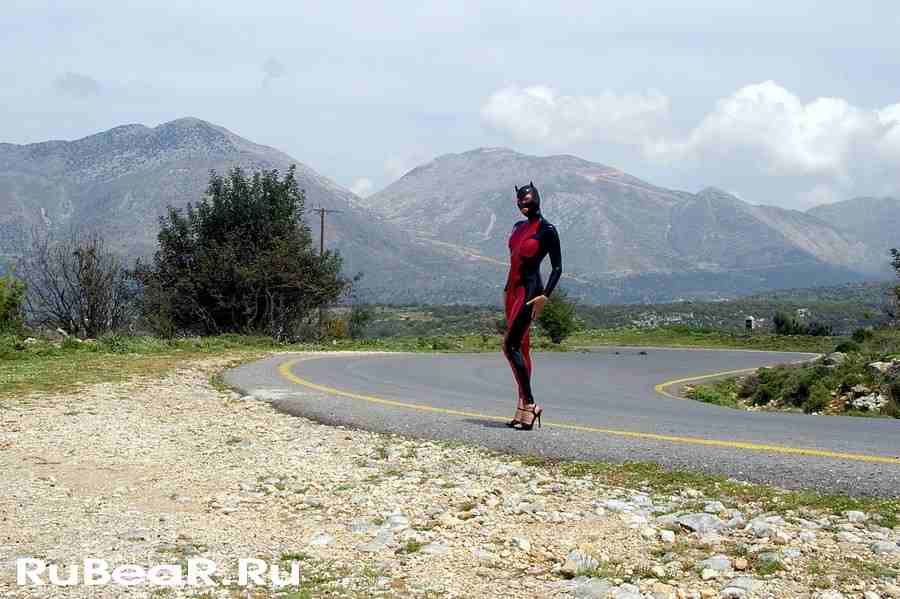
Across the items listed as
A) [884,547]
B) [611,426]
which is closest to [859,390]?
[611,426]

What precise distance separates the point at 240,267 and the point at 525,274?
93.5 feet

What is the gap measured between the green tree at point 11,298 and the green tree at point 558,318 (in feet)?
76.8

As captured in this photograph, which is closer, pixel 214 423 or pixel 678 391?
pixel 214 423

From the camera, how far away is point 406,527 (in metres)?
4.75

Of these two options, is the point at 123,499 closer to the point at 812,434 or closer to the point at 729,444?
the point at 729,444

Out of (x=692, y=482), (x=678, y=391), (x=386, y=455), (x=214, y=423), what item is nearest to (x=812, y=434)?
(x=692, y=482)

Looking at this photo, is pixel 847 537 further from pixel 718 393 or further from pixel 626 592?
pixel 718 393

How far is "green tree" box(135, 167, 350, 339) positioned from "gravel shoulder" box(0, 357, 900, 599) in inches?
1084

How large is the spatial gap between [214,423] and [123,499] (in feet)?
11.8

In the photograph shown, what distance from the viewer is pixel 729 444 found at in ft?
22.5

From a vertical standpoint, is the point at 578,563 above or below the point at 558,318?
below

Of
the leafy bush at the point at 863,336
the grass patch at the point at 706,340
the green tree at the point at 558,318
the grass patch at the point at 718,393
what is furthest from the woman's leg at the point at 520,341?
the grass patch at the point at 706,340

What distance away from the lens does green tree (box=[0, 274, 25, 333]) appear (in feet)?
99.7

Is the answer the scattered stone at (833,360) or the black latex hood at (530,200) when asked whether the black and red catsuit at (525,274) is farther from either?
the scattered stone at (833,360)
